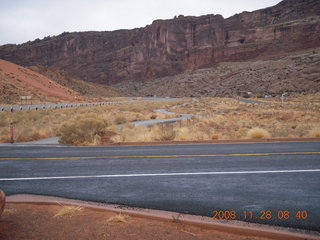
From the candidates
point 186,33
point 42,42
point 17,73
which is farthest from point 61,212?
point 42,42

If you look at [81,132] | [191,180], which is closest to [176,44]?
[81,132]

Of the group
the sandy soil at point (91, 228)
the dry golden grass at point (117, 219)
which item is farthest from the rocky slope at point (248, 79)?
the dry golden grass at point (117, 219)

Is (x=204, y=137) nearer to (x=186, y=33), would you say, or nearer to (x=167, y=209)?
(x=167, y=209)

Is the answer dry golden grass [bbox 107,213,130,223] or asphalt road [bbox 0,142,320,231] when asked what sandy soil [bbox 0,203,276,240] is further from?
asphalt road [bbox 0,142,320,231]

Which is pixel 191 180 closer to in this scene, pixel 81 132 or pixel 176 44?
pixel 81 132

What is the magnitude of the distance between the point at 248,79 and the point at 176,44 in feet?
233

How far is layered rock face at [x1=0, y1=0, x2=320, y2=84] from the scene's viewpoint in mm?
127000

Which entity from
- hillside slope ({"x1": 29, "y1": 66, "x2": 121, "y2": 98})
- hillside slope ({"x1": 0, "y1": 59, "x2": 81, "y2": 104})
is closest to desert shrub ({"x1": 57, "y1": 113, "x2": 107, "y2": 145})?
hillside slope ({"x1": 0, "y1": 59, "x2": 81, "y2": 104})

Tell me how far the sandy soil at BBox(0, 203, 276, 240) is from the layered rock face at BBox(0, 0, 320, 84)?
410 feet

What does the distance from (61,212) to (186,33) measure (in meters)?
165

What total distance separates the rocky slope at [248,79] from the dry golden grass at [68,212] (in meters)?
73.3

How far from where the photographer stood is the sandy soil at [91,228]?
397 cm

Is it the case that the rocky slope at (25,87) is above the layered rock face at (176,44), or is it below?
below

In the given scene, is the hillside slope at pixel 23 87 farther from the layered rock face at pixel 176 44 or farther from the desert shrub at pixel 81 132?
the layered rock face at pixel 176 44
